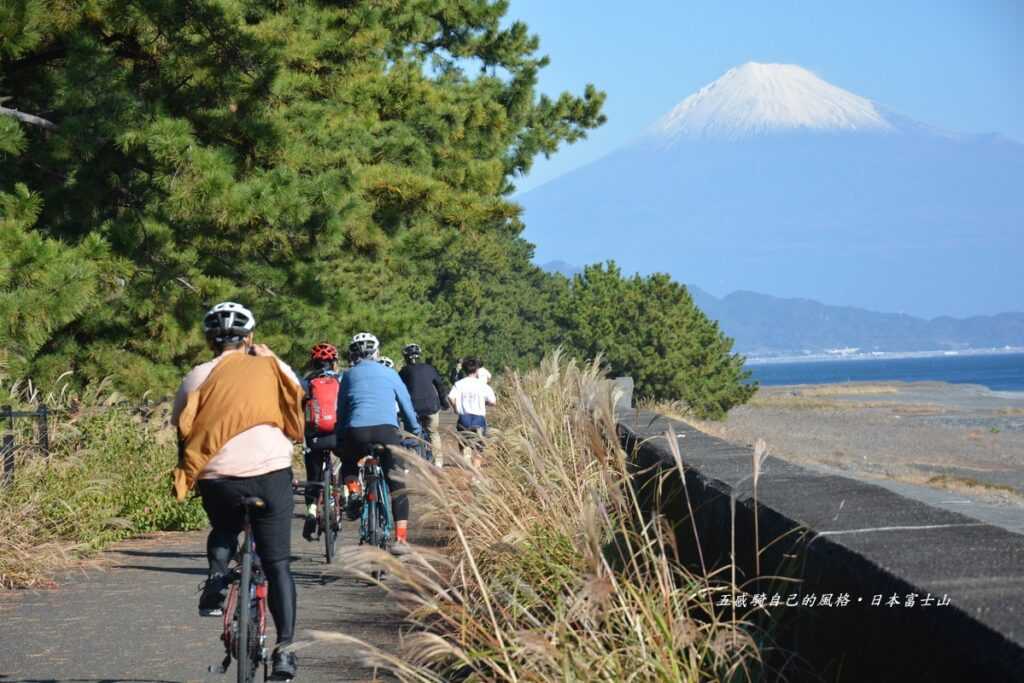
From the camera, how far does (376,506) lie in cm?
1224

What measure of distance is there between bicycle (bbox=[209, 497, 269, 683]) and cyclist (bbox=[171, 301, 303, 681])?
0.05 m

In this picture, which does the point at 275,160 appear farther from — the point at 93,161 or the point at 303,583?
the point at 303,583

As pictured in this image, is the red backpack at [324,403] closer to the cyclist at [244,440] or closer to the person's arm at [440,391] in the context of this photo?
the person's arm at [440,391]

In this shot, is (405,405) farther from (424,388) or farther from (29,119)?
(29,119)

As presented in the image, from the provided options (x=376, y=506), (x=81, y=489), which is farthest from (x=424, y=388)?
(x=376, y=506)

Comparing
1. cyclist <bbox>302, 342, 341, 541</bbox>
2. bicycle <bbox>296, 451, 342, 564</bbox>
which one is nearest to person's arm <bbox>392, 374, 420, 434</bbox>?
bicycle <bbox>296, 451, 342, 564</bbox>

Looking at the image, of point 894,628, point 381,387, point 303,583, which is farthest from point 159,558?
point 894,628

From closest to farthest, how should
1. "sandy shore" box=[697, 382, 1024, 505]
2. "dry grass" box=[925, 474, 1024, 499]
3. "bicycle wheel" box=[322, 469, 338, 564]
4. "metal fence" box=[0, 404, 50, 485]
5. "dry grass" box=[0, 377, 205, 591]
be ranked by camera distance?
"dry grass" box=[0, 377, 205, 591]
"metal fence" box=[0, 404, 50, 485]
"bicycle wheel" box=[322, 469, 338, 564]
"dry grass" box=[925, 474, 1024, 499]
"sandy shore" box=[697, 382, 1024, 505]

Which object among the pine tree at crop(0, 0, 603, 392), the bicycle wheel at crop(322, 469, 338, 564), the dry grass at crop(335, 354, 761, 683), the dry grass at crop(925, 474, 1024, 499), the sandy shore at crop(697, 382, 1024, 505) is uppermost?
the pine tree at crop(0, 0, 603, 392)

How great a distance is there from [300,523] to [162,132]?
513cm

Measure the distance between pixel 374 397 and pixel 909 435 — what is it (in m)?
69.2

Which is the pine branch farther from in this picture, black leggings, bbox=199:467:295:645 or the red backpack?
black leggings, bbox=199:467:295:645

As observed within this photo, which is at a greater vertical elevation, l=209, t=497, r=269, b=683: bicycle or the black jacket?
the black jacket

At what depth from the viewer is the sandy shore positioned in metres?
42.6
